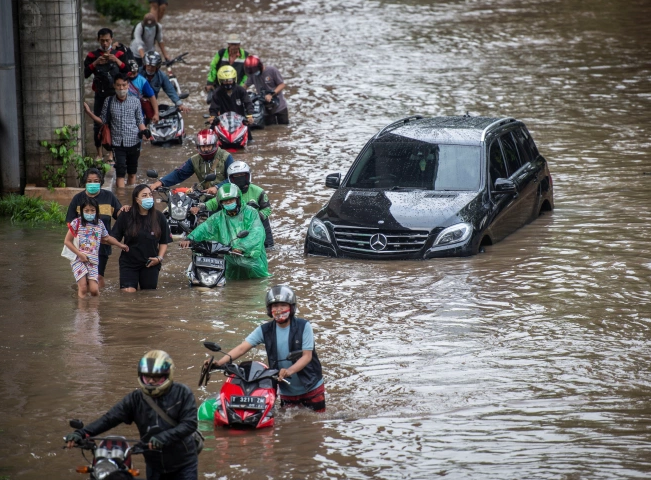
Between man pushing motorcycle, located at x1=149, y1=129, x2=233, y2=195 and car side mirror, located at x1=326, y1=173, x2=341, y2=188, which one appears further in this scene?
man pushing motorcycle, located at x1=149, y1=129, x2=233, y2=195

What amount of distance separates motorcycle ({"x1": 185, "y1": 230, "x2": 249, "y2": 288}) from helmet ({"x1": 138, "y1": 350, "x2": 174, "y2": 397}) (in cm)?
559

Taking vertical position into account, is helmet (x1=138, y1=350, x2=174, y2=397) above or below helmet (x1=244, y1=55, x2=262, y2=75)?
below

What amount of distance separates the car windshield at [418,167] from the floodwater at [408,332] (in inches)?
40.0

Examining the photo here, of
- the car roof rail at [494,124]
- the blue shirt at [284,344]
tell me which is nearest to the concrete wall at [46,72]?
the car roof rail at [494,124]

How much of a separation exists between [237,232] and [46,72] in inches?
217

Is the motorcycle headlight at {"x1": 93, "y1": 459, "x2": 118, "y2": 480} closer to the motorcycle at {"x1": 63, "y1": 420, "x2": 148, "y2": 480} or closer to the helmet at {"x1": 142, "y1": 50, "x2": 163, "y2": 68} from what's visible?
the motorcycle at {"x1": 63, "y1": 420, "x2": 148, "y2": 480}

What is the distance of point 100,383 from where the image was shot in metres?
9.78

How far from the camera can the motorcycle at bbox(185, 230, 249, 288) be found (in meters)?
12.8

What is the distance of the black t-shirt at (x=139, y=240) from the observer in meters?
12.6

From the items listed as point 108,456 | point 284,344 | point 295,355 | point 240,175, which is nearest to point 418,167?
point 240,175

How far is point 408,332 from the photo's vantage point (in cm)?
1105

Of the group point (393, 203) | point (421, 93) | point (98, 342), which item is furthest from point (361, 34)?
point (98, 342)

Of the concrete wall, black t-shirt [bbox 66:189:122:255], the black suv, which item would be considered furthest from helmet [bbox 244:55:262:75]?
black t-shirt [bbox 66:189:122:255]

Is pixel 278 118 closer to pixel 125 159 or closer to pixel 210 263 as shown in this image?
pixel 125 159
